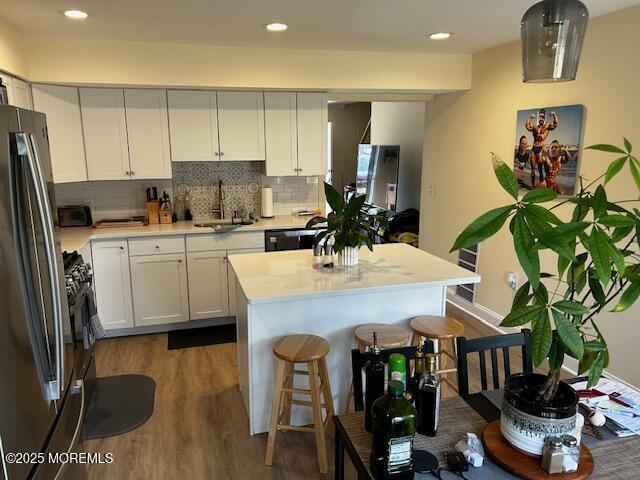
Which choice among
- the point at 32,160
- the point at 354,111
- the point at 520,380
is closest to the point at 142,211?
the point at 32,160

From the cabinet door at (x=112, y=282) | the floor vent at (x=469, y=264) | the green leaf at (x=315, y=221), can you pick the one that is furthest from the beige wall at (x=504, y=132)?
the cabinet door at (x=112, y=282)

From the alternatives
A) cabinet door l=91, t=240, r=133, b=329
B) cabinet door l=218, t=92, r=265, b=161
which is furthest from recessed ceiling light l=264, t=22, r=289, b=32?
cabinet door l=91, t=240, r=133, b=329

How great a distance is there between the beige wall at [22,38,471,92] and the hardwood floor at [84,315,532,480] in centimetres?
225

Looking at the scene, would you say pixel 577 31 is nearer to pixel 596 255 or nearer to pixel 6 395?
pixel 596 255

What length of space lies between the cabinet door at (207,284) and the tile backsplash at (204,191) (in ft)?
2.33

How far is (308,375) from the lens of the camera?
2.48 metres

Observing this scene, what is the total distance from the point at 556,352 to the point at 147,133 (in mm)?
3795

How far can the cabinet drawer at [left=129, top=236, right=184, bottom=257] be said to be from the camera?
3990 mm

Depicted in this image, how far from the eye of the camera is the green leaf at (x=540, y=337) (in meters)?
1.13

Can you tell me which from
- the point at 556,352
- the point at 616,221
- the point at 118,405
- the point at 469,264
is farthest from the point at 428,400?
the point at 469,264

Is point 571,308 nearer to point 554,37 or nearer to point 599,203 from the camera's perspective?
point 599,203

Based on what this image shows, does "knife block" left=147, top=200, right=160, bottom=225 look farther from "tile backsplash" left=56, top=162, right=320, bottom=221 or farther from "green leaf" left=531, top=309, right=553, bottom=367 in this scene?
"green leaf" left=531, top=309, right=553, bottom=367

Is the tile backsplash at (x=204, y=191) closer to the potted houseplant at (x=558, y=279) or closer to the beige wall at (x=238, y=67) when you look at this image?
the beige wall at (x=238, y=67)

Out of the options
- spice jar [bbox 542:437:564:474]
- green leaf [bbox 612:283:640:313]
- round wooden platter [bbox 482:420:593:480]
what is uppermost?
green leaf [bbox 612:283:640:313]
